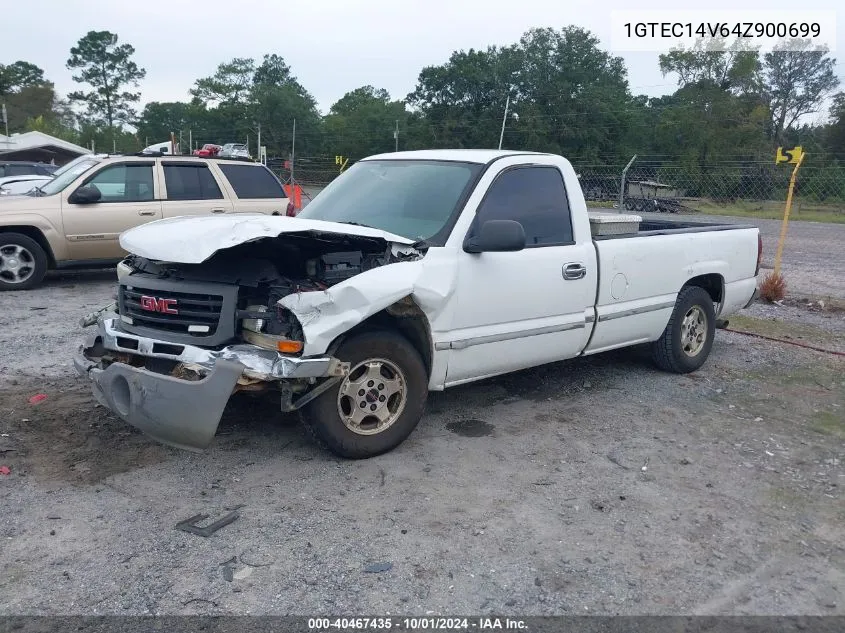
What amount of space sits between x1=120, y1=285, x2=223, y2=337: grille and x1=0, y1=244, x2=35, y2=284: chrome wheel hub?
6021 millimetres

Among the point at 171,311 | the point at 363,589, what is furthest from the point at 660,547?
the point at 171,311

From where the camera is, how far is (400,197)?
5211 millimetres

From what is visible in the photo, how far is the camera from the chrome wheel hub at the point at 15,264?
927 centimetres

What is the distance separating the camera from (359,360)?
422cm

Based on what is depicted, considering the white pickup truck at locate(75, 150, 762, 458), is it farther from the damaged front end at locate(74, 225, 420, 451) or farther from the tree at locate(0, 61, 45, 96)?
the tree at locate(0, 61, 45, 96)

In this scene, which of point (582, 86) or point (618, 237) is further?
point (582, 86)

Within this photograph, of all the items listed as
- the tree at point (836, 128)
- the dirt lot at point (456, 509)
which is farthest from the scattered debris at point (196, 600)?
the tree at point (836, 128)

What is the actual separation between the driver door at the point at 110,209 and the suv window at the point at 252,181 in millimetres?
1036

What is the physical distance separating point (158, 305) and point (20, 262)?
6279mm

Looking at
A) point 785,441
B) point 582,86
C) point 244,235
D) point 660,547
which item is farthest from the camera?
point 582,86

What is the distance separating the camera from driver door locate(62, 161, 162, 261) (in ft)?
31.1

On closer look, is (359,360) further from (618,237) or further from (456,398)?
(618,237)

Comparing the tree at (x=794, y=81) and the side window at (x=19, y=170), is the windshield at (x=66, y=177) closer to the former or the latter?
the side window at (x=19, y=170)

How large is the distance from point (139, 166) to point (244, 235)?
671 centimetres
